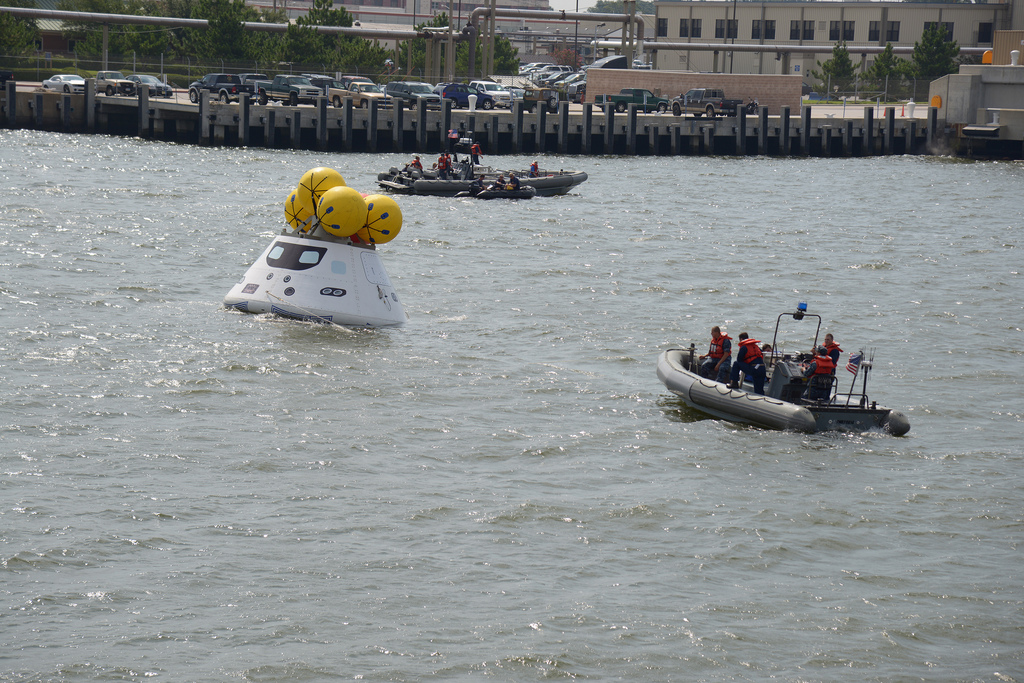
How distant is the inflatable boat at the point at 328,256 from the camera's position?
24.5m

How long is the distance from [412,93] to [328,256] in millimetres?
49751

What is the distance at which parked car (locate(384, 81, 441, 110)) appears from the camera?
71250 millimetres

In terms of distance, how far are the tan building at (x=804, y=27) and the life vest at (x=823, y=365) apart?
3393 inches

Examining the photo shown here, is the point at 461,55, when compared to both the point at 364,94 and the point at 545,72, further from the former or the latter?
the point at 364,94

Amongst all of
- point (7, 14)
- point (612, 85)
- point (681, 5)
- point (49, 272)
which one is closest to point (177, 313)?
point (49, 272)

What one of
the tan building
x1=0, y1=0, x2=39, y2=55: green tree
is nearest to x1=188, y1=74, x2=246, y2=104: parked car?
x1=0, y1=0, x2=39, y2=55: green tree

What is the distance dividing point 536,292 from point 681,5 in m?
93.6

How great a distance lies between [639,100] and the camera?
258 ft

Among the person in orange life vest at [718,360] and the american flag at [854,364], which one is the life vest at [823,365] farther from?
the person in orange life vest at [718,360]

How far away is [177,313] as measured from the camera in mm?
27219

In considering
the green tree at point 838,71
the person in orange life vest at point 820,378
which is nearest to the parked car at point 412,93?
the green tree at point 838,71

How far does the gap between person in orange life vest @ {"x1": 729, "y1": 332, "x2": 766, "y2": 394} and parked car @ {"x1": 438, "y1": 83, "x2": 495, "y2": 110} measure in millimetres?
55701

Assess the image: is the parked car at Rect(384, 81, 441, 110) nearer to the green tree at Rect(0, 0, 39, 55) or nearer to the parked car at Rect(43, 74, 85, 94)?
the parked car at Rect(43, 74, 85, 94)

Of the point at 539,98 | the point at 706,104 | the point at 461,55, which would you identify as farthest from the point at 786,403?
the point at 461,55
